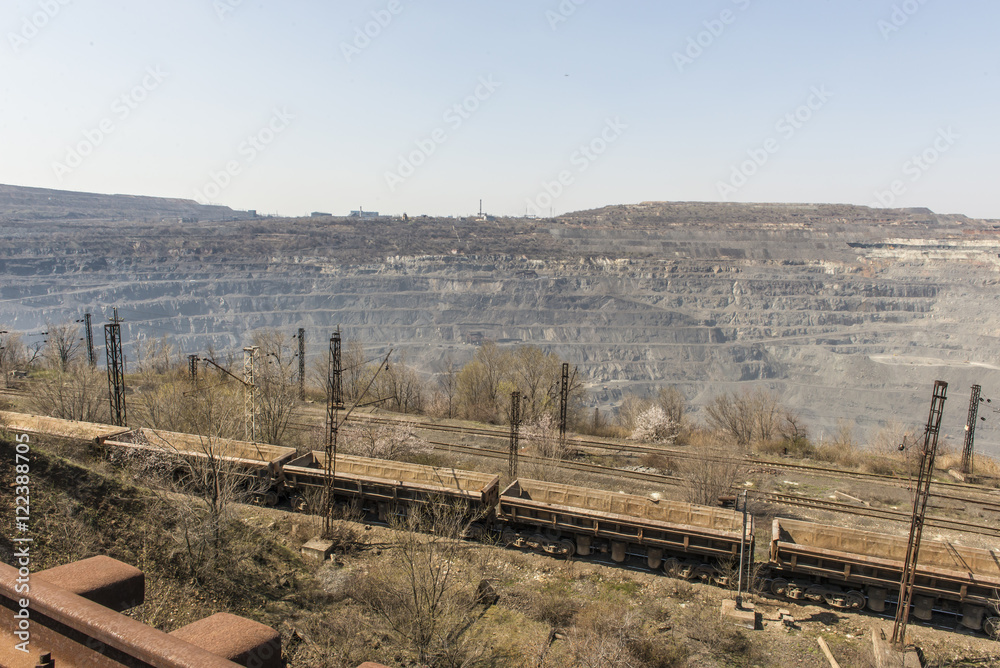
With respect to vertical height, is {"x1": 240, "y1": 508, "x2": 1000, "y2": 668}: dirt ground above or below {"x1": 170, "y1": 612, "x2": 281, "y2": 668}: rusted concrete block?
below

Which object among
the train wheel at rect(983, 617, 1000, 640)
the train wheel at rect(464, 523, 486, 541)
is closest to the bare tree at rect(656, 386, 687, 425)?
the train wheel at rect(464, 523, 486, 541)

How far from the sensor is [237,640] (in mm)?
3266

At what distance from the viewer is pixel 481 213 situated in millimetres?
186500

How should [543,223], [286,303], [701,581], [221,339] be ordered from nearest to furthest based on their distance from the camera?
[701,581] → [221,339] → [286,303] → [543,223]

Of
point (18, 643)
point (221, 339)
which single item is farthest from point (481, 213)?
point (18, 643)

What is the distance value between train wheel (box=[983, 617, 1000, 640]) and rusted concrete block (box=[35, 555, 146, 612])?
51.6ft

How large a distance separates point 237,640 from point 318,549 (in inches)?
504

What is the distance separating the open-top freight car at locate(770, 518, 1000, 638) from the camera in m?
12.6

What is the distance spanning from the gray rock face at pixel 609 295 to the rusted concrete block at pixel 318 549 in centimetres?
7038

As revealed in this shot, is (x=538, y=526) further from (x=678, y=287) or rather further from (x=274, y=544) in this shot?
(x=678, y=287)

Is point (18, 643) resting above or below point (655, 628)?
above

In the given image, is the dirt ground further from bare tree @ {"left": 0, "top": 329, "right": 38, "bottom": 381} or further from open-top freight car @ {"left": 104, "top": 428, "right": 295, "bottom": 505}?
bare tree @ {"left": 0, "top": 329, "right": 38, "bottom": 381}

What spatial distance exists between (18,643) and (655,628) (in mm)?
12017

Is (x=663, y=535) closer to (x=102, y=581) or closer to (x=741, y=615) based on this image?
(x=741, y=615)
